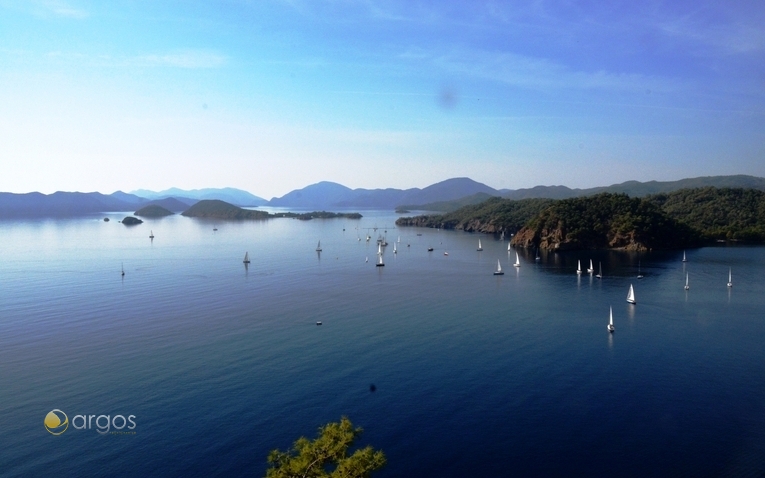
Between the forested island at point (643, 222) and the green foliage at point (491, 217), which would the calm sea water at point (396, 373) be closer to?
the forested island at point (643, 222)

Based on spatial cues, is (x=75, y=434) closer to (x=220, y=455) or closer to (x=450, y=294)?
(x=220, y=455)

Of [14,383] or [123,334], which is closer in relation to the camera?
[14,383]

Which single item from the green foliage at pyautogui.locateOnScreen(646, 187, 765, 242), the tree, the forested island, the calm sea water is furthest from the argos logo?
the green foliage at pyautogui.locateOnScreen(646, 187, 765, 242)

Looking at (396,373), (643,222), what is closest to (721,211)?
(643,222)

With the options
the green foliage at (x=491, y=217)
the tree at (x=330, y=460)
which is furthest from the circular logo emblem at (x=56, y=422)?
the green foliage at (x=491, y=217)

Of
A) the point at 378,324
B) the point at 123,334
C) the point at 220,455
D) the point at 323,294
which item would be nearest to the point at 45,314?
the point at 123,334

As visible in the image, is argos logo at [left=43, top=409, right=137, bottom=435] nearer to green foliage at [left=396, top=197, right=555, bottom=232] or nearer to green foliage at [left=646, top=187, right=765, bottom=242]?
green foliage at [left=646, top=187, right=765, bottom=242]
